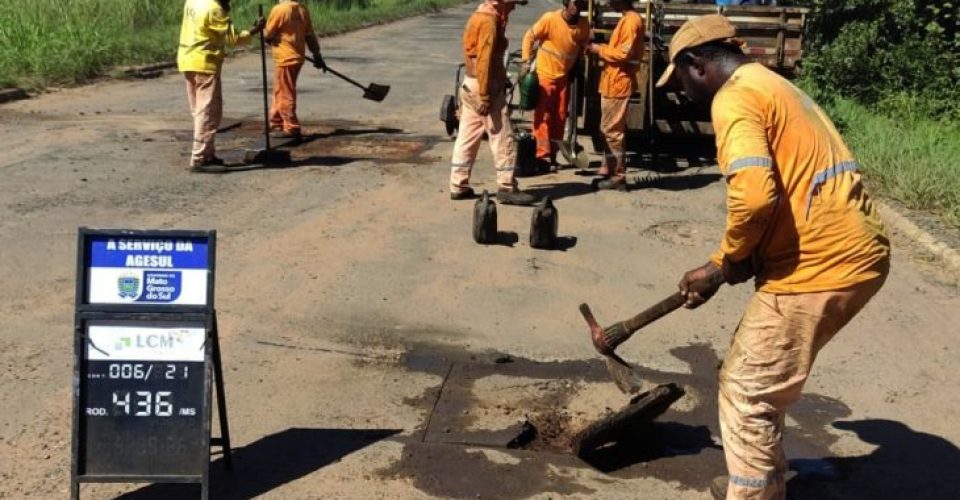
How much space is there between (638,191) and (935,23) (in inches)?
247

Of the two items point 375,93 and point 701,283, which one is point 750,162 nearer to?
point 701,283

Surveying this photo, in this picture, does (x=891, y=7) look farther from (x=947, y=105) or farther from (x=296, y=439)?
(x=296, y=439)

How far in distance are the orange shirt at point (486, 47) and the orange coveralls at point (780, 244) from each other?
5.68 meters

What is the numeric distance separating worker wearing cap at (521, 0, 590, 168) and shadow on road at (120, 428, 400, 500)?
6.46 m

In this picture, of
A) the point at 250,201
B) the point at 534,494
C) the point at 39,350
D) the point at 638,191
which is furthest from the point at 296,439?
the point at 638,191

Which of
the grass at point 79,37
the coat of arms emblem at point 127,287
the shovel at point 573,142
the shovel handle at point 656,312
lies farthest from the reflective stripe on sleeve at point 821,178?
the grass at point 79,37

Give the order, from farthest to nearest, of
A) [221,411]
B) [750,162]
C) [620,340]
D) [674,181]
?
1. [674,181]
2. [620,340]
3. [221,411]
4. [750,162]

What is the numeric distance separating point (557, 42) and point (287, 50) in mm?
3570

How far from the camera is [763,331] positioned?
385cm

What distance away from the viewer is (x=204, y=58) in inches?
410

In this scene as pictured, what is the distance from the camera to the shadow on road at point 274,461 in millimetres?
4441

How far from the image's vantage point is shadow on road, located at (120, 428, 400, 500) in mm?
4441

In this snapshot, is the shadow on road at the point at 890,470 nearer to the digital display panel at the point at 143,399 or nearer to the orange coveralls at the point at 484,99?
the digital display panel at the point at 143,399

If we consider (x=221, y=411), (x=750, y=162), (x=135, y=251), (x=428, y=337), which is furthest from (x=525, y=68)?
(x=750, y=162)
